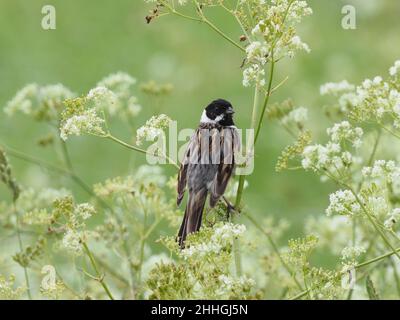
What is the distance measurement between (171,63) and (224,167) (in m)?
6.39

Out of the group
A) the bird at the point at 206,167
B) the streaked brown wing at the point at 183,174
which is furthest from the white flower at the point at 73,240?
the streaked brown wing at the point at 183,174

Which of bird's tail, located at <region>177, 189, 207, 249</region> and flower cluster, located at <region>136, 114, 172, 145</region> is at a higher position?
flower cluster, located at <region>136, 114, 172, 145</region>

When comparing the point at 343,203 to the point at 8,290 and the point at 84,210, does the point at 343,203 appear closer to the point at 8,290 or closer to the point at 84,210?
the point at 84,210

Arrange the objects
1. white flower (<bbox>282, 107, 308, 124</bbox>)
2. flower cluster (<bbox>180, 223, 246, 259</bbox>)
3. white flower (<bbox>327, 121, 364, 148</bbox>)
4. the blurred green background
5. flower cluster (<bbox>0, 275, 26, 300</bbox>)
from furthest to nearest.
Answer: the blurred green background < white flower (<bbox>282, 107, 308, 124</bbox>) < white flower (<bbox>327, 121, 364, 148</bbox>) < flower cluster (<bbox>0, 275, 26, 300</bbox>) < flower cluster (<bbox>180, 223, 246, 259</bbox>)

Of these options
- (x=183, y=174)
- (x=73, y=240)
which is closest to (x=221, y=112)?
(x=183, y=174)

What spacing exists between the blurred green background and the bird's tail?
397 centimetres

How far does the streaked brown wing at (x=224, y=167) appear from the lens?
3.95 m

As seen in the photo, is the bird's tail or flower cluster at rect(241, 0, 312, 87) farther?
the bird's tail

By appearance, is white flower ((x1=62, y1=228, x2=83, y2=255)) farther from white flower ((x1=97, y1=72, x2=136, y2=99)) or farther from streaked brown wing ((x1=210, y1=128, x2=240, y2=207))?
white flower ((x1=97, y1=72, x2=136, y2=99))

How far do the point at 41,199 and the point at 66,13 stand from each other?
21.1ft

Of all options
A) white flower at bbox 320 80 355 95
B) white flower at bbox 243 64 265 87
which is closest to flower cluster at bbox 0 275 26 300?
white flower at bbox 243 64 265 87

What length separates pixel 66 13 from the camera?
36.4 ft

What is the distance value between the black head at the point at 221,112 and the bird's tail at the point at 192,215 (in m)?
0.61

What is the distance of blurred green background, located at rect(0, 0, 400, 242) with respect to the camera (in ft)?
28.1
